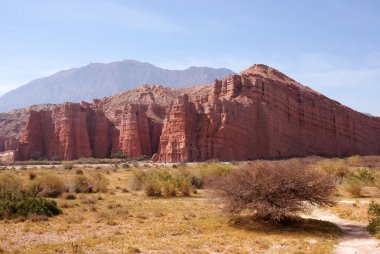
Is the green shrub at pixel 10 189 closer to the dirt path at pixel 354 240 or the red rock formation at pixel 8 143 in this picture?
the dirt path at pixel 354 240

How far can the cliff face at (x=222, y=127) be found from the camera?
7919 cm

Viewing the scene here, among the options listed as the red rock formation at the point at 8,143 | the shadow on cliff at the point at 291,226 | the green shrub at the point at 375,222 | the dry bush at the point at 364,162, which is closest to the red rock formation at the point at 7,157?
the red rock formation at the point at 8,143

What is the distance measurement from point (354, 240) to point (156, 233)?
24.7 feet

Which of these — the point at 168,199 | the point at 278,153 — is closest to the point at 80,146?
the point at 278,153

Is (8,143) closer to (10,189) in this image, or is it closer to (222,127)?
(222,127)

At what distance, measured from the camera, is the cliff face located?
79.2 meters

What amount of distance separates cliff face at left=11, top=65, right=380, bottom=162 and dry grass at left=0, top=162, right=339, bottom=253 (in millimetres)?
53759

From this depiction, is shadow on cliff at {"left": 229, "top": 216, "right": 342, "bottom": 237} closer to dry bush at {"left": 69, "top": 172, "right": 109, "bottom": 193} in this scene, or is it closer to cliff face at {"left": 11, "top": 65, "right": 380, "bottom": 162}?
dry bush at {"left": 69, "top": 172, "right": 109, "bottom": 193}

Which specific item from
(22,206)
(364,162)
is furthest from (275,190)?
(364,162)

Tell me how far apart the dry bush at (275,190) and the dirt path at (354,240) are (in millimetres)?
1547

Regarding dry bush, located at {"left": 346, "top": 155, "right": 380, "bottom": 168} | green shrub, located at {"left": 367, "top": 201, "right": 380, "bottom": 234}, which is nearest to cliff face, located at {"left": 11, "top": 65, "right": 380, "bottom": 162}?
dry bush, located at {"left": 346, "top": 155, "right": 380, "bottom": 168}

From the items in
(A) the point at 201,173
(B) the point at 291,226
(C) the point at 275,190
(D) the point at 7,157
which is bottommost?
(B) the point at 291,226

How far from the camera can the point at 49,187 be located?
3148 cm

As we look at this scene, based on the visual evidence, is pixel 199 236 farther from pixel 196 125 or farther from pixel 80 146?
pixel 80 146
